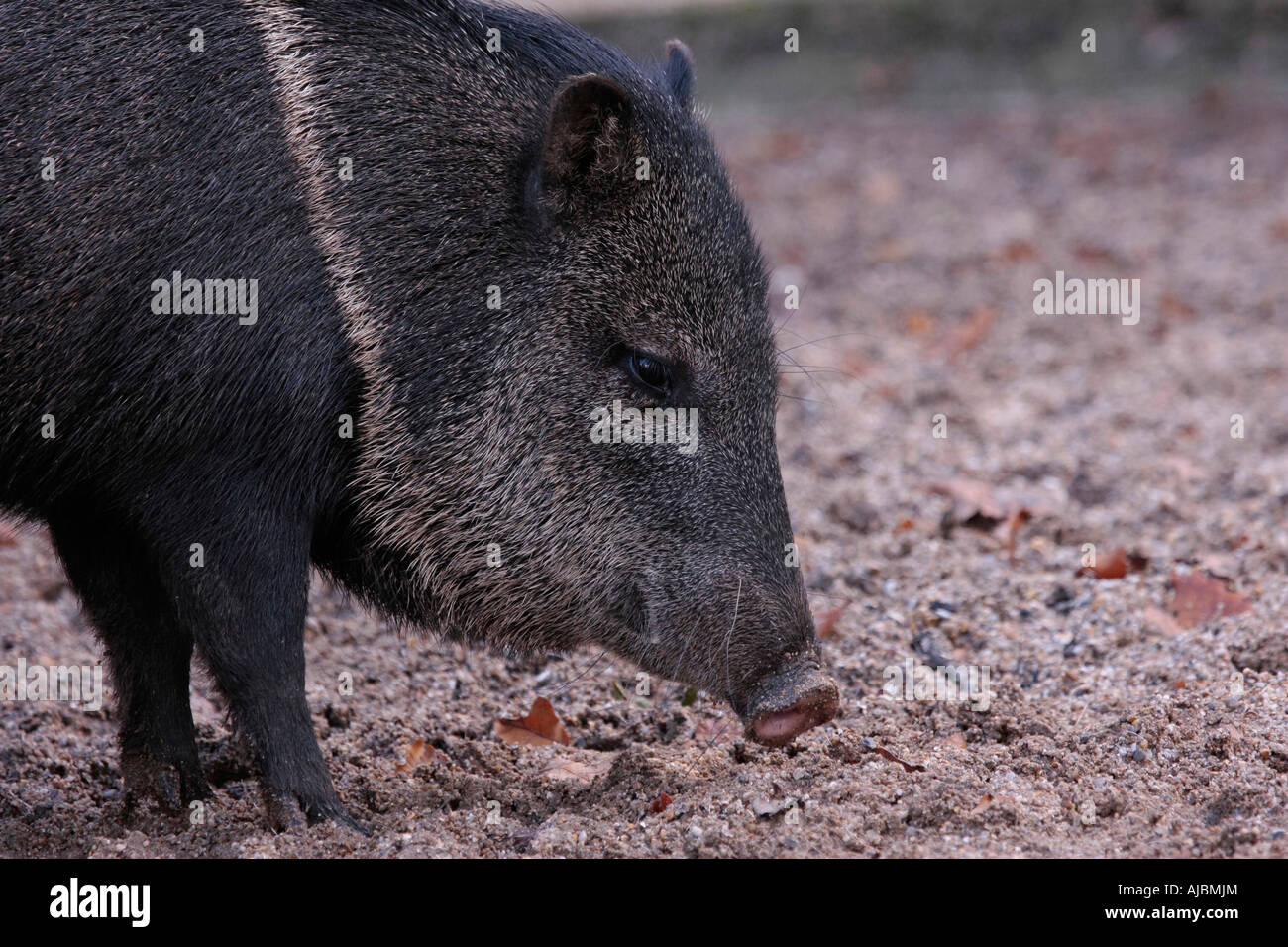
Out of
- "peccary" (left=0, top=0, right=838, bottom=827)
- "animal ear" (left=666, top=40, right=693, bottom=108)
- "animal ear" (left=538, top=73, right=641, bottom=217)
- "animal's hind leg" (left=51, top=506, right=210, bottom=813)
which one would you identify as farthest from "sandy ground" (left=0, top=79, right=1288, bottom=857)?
"animal ear" (left=666, top=40, right=693, bottom=108)

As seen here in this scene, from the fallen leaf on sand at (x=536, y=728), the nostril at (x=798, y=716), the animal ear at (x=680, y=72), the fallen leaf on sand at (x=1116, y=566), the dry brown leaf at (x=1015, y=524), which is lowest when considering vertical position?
the fallen leaf on sand at (x=536, y=728)

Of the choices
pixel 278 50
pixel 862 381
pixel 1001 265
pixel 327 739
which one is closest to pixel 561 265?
pixel 278 50

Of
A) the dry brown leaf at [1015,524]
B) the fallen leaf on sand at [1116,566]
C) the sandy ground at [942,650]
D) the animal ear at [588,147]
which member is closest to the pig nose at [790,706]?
the sandy ground at [942,650]

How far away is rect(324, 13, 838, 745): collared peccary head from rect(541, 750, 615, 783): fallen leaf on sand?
371mm

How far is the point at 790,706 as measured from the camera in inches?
134

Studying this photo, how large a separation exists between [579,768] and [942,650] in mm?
1201

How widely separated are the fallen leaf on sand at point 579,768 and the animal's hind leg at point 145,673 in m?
0.92

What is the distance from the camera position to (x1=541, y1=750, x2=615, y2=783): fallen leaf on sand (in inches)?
153

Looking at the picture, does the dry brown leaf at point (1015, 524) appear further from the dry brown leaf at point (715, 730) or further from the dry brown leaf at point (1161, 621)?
the dry brown leaf at point (715, 730)

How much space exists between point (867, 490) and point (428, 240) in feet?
8.87

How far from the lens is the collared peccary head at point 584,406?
11.7 ft

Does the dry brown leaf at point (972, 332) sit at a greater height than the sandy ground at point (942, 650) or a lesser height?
greater

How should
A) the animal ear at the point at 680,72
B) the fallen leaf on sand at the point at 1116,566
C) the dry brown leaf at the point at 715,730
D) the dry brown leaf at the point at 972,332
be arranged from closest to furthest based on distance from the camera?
the dry brown leaf at the point at 715,730
the animal ear at the point at 680,72
the fallen leaf on sand at the point at 1116,566
the dry brown leaf at the point at 972,332

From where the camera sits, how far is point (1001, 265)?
8.71 meters
